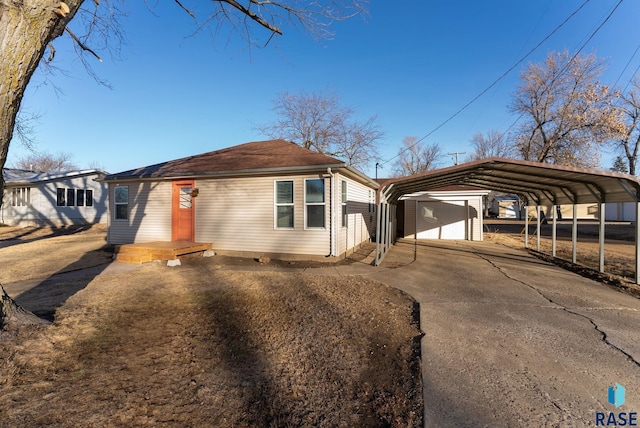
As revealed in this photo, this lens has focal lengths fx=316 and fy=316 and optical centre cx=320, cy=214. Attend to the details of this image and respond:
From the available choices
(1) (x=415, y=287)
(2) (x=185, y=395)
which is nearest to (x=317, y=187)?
(1) (x=415, y=287)

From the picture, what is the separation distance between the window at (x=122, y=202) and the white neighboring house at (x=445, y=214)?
1278 cm

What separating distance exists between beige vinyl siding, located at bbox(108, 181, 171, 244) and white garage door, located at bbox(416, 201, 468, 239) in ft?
39.9

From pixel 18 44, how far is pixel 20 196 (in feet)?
82.7

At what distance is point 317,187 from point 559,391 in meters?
7.16

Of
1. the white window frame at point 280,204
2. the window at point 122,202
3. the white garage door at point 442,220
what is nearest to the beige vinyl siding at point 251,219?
the white window frame at point 280,204

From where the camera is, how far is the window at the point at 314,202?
30.0ft

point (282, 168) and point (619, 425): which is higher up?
point (282, 168)

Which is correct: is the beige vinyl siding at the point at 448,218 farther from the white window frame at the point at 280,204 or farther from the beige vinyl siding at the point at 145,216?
the beige vinyl siding at the point at 145,216

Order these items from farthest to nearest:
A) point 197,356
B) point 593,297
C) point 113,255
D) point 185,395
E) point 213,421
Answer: point 113,255
point 593,297
point 197,356
point 185,395
point 213,421

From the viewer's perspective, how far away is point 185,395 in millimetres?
2602

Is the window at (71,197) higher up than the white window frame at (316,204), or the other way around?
the window at (71,197)

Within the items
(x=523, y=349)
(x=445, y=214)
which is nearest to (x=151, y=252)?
(x=523, y=349)

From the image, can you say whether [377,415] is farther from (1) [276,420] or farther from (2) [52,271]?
(2) [52,271]

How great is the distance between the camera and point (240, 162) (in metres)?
10.8
